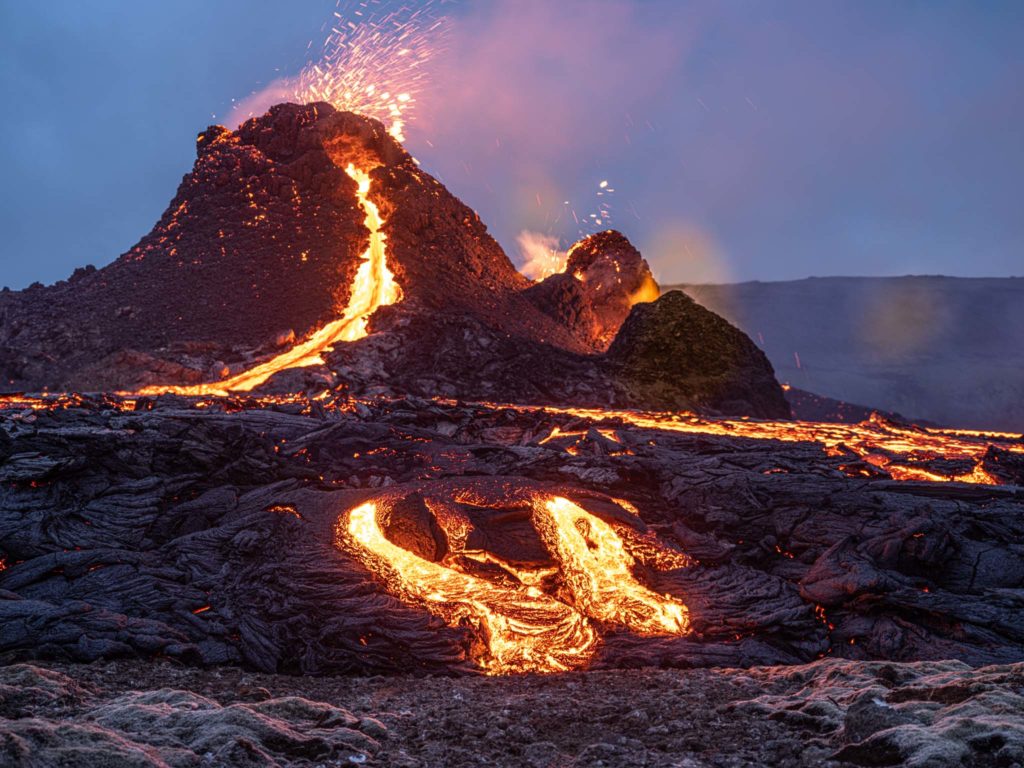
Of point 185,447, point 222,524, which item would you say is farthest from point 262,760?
point 185,447

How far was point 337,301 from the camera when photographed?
42.9 metres

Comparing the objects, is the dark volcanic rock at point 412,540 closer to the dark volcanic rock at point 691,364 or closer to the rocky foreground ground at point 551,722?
the rocky foreground ground at point 551,722

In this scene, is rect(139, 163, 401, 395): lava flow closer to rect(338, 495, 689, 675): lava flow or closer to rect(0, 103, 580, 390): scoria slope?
rect(0, 103, 580, 390): scoria slope

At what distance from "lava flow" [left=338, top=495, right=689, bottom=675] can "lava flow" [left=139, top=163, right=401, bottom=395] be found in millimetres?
19936

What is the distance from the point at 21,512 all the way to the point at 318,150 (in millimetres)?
46919

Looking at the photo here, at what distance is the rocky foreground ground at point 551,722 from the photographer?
15.9ft

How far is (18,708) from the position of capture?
19.2 ft

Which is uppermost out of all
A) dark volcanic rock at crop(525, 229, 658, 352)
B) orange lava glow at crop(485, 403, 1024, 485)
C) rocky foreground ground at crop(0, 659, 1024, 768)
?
dark volcanic rock at crop(525, 229, 658, 352)

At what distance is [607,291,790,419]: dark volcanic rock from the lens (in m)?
37.1

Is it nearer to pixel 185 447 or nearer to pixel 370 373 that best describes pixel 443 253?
pixel 370 373

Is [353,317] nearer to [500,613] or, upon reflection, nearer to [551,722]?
[500,613]

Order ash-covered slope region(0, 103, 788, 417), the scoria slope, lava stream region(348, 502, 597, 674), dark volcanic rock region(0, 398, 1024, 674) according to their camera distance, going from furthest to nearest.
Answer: the scoria slope
ash-covered slope region(0, 103, 788, 417)
dark volcanic rock region(0, 398, 1024, 674)
lava stream region(348, 502, 597, 674)

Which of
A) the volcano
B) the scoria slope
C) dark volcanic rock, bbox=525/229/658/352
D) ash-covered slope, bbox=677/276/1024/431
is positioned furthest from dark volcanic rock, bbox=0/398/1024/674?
ash-covered slope, bbox=677/276/1024/431

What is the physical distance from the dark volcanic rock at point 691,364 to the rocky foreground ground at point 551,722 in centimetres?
2891
